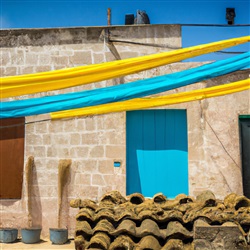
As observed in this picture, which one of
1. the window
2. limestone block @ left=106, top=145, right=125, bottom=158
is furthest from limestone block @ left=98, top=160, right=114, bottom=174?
the window

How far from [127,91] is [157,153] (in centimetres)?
183

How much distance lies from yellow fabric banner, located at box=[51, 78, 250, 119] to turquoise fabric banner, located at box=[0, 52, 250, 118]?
334 mm

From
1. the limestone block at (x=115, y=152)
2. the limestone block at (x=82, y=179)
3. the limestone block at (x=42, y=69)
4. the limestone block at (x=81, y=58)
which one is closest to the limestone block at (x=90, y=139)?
the limestone block at (x=115, y=152)

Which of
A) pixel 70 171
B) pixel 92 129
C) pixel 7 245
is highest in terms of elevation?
pixel 92 129

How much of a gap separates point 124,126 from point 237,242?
3.89 meters

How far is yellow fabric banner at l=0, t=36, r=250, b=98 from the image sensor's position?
713 cm

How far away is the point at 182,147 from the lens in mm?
8500

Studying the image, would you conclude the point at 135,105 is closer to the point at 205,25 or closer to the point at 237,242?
the point at 205,25

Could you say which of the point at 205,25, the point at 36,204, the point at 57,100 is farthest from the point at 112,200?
the point at 205,25

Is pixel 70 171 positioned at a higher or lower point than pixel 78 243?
higher

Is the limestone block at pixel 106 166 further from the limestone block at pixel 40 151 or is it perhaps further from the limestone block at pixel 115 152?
the limestone block at pixel 40 151

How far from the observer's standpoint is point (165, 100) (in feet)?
25.2

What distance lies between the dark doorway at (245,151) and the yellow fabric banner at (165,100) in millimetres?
1133

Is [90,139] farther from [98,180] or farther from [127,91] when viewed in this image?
[127,91]
